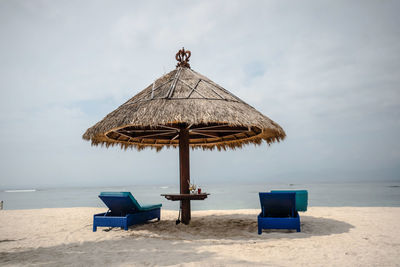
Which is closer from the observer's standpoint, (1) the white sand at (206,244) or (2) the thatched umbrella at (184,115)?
(1) the white sand at (206,244)

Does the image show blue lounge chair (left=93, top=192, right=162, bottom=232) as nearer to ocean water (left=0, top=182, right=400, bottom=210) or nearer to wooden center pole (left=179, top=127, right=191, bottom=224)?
wooden center pole (left=179, top=127, right=191, bottom=224)

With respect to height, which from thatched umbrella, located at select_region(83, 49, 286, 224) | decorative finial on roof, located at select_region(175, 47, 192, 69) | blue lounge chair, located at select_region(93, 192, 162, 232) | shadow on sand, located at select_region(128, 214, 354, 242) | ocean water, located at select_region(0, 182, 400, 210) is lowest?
ocean water, located at select_region(0, 182, 400, 210)

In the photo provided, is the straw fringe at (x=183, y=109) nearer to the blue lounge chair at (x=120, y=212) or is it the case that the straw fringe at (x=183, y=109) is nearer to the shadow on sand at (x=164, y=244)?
the blue lounge chair at (x=120, y=212)

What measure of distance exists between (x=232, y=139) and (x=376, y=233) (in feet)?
13.4

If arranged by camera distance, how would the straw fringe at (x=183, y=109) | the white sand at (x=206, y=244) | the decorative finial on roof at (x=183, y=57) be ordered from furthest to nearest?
the decorative finial on roof at (x=183, y=57)
the straw fringe at (x=183, y=109)
the white sand at (x=206, y=244)

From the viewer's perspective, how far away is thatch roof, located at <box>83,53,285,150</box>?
537 centimetres

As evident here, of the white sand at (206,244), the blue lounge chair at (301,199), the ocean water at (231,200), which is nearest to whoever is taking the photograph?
the white sand at (206,244)

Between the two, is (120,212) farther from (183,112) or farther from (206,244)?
(183,112)

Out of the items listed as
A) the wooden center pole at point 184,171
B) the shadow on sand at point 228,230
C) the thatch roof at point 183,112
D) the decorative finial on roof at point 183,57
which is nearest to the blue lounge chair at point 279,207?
the shadow on sand at point 228,230

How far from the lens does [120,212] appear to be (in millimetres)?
5758

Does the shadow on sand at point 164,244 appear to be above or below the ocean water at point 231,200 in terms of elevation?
above

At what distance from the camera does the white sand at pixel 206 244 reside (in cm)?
345

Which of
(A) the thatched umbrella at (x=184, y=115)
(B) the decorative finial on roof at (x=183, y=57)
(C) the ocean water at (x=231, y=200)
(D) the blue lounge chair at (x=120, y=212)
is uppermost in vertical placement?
(B) the decorative finial on roof at (x=183, y=57)

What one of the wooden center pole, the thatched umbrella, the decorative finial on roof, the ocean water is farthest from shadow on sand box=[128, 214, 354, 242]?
the ocean water
